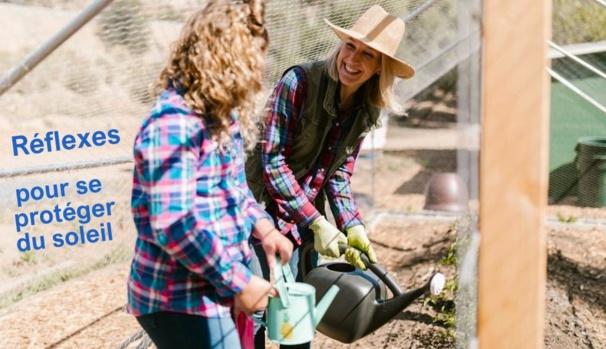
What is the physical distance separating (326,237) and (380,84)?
553 millimetres

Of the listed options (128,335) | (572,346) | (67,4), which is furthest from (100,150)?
(67,4)

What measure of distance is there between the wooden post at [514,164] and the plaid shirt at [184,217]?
21.8 inches

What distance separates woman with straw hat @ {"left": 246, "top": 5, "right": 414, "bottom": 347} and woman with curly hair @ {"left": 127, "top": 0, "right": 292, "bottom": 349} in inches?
25.7

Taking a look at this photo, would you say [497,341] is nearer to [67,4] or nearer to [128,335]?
[128,335]

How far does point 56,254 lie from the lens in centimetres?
422

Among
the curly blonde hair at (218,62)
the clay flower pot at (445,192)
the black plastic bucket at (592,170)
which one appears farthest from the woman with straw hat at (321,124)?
the black plastic bucket at (592,170)

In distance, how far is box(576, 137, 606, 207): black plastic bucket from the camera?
6.83m

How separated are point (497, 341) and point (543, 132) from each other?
18.6 inches

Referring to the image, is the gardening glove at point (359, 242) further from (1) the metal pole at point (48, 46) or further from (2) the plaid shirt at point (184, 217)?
(1) the metal pole at point (48, 46)

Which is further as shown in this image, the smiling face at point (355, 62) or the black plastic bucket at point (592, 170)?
the black plastic bucket at point (592, 170)

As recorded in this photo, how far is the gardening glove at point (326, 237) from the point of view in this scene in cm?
237

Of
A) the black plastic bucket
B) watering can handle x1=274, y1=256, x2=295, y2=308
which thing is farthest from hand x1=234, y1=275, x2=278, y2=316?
the black plastic bucket

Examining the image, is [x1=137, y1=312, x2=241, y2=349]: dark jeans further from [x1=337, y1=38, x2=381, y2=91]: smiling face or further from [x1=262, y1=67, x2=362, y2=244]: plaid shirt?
A: [x1=337, y1=38, x2=381, y2=91]: smiling face

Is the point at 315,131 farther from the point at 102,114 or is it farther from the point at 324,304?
the point at 102,114
